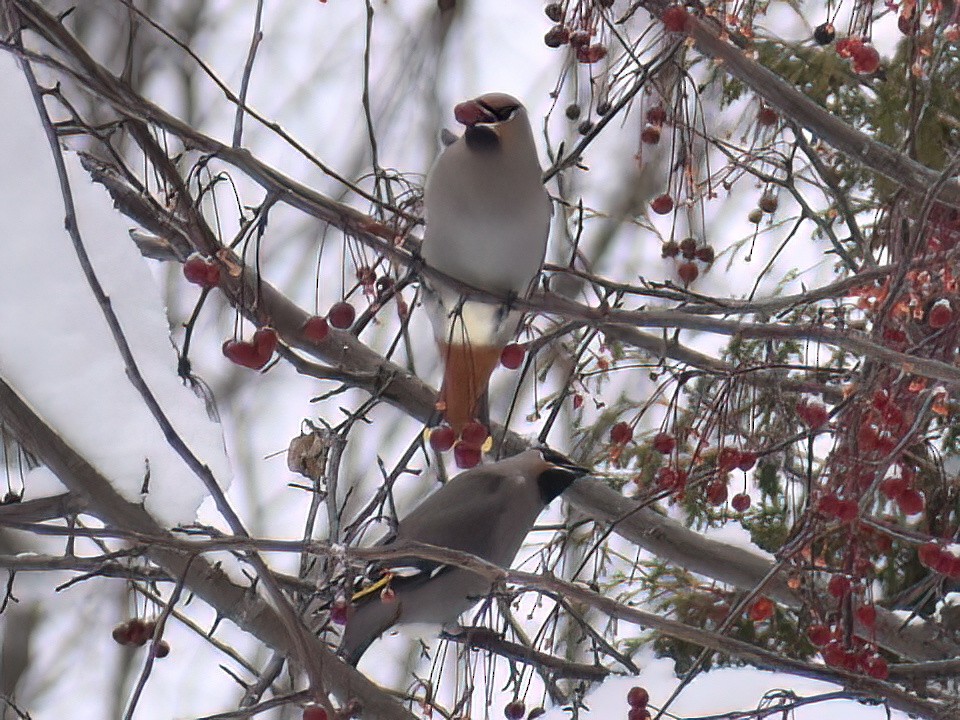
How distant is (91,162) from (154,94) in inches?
150

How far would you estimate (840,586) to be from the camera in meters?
2.02

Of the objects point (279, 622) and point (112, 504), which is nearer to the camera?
point (112, 504)

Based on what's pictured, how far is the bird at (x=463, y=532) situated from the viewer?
2873mm

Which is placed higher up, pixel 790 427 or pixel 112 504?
pixel 790 427

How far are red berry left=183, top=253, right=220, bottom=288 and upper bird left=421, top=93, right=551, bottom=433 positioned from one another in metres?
0.96

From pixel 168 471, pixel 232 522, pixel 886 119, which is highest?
pixel 886 119

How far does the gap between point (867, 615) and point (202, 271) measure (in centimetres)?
133

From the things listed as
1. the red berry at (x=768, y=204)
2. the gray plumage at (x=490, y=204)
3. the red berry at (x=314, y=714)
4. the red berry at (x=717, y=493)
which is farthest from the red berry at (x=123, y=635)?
the red berry at (x=768, y=204)

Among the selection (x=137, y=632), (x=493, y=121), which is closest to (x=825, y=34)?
(x=493, y=121)

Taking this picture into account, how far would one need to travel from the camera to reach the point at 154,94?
614cm

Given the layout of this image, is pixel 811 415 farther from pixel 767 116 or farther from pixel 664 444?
pixel 767 116

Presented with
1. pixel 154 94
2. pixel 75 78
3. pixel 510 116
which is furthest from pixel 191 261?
pixel 154 94

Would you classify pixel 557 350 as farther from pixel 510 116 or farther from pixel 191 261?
pixel 191 261

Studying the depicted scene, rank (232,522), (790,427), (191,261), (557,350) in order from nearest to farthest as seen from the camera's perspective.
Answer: (232,522) < (191,261) < (790,427) < (557,350)
